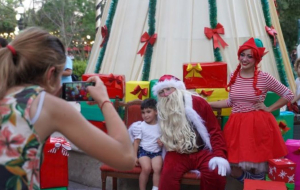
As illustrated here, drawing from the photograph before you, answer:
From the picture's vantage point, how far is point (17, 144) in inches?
63.3

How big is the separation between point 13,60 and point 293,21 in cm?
2115

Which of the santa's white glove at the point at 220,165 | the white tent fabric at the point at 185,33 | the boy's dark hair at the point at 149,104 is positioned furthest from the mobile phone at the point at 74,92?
the white tent fabric at the point at 185,33

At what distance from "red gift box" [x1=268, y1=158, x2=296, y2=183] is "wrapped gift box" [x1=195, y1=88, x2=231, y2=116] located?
1.12m

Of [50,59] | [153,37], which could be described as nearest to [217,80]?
[153,37]

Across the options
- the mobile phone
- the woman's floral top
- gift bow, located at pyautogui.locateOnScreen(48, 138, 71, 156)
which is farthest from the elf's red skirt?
the woman's floral top

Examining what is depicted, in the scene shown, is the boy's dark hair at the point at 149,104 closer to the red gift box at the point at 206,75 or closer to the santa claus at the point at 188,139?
the santa claus at the point at 188,139

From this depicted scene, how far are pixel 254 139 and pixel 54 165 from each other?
2288mm

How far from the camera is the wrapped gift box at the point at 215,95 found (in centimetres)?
541

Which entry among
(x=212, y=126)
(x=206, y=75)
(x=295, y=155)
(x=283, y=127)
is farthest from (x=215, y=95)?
(x=295, y=155)

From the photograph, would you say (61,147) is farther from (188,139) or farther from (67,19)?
(67,19)

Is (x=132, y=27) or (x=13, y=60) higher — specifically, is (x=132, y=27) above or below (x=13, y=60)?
above

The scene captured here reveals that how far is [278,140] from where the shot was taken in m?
4.61

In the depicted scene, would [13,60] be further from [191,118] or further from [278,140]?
[278,140]

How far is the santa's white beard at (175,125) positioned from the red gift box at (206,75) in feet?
2.25
